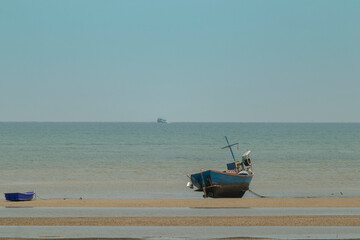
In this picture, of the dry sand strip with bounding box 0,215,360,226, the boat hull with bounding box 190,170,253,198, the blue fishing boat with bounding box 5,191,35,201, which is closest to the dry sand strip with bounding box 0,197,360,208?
the blue fishing boat with bounding box 5,191,35,201

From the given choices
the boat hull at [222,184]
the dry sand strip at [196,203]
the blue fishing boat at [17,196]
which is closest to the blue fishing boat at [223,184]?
the boat hull at [222,184]

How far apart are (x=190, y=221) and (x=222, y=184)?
1390cm

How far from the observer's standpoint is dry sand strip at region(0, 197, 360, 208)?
1406 inches

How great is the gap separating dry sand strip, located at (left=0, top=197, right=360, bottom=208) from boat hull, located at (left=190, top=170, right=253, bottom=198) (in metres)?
2.02

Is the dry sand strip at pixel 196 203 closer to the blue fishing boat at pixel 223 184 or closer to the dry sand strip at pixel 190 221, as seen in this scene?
the blue fishing boat at pixel 223 184

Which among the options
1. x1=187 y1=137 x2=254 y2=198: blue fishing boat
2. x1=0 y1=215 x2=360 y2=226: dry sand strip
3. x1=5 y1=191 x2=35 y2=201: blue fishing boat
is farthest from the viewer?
x1=187 y1=137 x2=254 y2=198: blue fishing boat

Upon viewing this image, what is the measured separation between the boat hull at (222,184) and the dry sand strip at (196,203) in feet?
6.63

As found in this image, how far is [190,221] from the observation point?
28.5 m

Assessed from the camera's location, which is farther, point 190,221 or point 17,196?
point 17,196

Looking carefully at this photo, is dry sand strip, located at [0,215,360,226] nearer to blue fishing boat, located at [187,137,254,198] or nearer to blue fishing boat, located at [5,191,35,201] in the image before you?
blue fishing boat, located at [5,191,35,201]

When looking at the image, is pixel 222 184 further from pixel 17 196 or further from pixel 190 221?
pixel 190 221

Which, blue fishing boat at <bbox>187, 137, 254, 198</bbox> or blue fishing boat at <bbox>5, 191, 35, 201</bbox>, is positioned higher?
blue fishing boat at <bbox>187, 137, 254, 198</bbox>

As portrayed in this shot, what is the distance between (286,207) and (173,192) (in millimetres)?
12932

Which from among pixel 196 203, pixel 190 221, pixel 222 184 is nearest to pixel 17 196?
pixel 196 203
